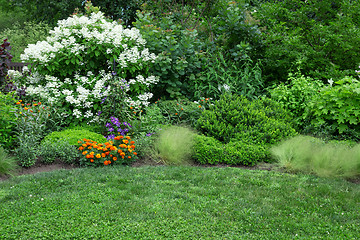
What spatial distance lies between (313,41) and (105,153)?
6.43 metres

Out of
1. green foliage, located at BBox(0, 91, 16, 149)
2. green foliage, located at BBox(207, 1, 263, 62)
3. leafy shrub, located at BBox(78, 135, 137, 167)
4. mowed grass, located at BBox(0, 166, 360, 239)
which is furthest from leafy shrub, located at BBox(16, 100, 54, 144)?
green foliage, located at BBox(207, 1, 263, 62)

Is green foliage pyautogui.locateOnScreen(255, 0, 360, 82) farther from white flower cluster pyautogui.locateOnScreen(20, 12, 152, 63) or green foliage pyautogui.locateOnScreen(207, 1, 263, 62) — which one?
white flower cluster pyautogui.locateOnScreen(20, 12, 152, 63)

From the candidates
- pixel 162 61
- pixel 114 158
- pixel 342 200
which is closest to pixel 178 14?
pixel 162 61

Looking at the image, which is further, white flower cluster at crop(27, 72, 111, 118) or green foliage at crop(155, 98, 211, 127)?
green foliage at crop(155, 98, 211, 127)

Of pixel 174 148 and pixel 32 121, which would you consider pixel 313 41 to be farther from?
pixel 32 121

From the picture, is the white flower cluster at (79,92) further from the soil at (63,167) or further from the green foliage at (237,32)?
the green foliage at (237,32)

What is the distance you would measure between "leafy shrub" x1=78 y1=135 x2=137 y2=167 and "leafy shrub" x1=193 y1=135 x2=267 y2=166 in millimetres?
1169

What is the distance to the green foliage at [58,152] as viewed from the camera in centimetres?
507

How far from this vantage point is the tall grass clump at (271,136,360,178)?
16.4 ft

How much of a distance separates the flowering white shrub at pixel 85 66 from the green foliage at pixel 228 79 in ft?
4.94

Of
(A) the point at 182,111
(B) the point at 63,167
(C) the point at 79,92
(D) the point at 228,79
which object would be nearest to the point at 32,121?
(B) the point at 63,167

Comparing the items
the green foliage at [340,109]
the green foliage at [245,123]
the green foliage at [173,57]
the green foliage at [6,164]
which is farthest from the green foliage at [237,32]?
the green foliage at [6,164]

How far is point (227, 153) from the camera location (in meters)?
5.57

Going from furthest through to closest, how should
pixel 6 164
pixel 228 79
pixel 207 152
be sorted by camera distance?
pixel 228 79, pixel 207 152, pixel 6 164
